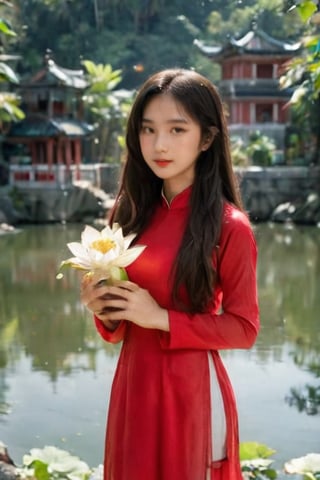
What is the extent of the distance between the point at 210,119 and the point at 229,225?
18 cm

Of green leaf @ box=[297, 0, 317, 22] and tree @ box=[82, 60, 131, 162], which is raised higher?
tree @ box=[82, 60, 131, 162]

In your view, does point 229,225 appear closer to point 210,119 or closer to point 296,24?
point 210,119

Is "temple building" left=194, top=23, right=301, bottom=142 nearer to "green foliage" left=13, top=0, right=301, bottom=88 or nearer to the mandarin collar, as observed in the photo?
"green foliage" left=13, top=0, right=301, bottom=88

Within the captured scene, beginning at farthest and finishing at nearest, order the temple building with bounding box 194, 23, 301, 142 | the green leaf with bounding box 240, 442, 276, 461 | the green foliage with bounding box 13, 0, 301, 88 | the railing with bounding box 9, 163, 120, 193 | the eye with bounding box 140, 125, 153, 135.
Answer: the green foliage with bounding box 13, 0, 301, 88 → the temple building with bounding box 194, 23, 301, 142 → the railing with bounding box 9, 163, 120, 193 → the green leaf with bounding box 240, 442, 276, 461 → the eye with bounding box 140, 125, 153, 135

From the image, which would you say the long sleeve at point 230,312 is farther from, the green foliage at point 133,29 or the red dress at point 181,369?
the green foliage at point 133,29

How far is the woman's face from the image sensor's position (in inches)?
51.4

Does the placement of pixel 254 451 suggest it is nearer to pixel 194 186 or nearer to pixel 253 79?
pixel 194 186

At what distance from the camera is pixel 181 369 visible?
4.22ft

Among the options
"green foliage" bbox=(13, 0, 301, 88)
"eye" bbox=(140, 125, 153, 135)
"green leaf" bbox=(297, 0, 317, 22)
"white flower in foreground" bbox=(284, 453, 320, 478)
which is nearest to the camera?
"eye" bbox=(140, 125, 153, 135)

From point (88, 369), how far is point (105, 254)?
13.0 ft

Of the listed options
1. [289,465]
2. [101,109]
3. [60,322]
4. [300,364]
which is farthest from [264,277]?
[101,109]

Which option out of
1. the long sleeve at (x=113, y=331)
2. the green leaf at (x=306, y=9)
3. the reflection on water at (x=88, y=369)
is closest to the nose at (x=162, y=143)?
the long sleeve at (x=113, y=331)

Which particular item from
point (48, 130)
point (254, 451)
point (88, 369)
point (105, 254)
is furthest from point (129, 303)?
point (48, 130)

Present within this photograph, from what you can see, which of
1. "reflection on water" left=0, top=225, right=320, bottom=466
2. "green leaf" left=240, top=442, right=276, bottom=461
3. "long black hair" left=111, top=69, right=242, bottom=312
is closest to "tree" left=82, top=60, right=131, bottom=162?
"reflection on water" left=0, top=225, right=320, bottom=466
